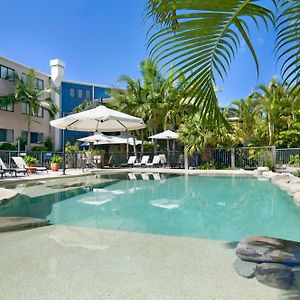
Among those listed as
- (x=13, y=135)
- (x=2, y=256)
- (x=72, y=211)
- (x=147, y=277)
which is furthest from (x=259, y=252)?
(x=13, y=135)

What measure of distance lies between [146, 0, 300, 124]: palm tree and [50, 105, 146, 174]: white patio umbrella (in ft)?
40.0

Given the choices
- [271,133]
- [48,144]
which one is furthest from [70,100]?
[271,133]

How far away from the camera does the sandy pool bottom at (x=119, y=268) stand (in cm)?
293

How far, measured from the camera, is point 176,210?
7660mm

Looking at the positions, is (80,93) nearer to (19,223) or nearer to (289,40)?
(19,223)

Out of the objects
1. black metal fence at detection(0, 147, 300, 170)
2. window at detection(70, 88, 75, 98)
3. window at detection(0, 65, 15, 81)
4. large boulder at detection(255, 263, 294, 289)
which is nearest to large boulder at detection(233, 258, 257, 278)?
large boulder at detection(255, 263, 294, 289)

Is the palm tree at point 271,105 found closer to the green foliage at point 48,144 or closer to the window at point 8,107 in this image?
the green foliage at point 48,144

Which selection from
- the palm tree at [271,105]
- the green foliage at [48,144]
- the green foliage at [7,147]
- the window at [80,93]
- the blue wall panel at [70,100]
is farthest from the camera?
the window at [80,93]

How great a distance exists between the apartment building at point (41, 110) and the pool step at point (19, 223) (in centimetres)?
2092

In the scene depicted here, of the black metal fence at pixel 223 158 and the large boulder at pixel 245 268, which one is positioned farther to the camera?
the black metal fence at pixel 223 158

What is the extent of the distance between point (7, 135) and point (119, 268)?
24869 millimetres

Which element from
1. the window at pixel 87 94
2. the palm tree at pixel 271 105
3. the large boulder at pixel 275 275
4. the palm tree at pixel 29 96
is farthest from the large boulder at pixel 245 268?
the window at pixel 87 94

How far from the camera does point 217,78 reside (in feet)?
Result: 6.61

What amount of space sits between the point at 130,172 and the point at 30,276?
52.1ft
